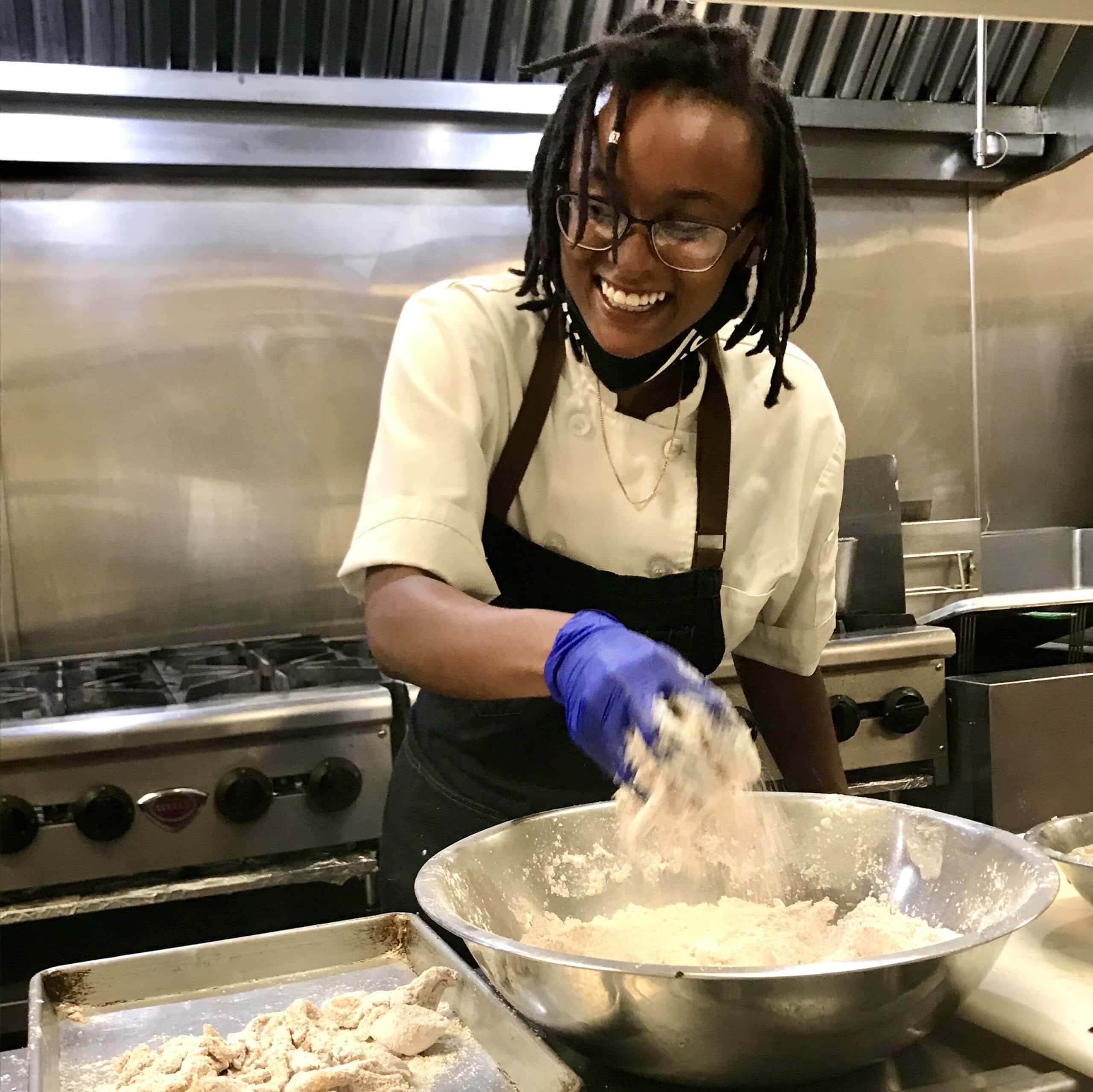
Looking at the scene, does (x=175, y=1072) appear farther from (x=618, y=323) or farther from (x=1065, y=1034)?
(x=618, y=323)

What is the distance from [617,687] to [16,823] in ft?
3.75

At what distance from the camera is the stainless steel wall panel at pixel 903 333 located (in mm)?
2602

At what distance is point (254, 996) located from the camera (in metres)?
0.79

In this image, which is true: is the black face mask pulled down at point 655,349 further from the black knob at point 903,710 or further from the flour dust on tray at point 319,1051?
the black knob at point 903,710

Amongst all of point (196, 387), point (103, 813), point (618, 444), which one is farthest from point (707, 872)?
point (196, 387)

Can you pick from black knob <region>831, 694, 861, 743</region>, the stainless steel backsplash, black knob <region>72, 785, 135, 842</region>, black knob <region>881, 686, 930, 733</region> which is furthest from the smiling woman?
the stainless steel backsplash

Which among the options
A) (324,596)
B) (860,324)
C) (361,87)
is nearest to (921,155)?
(860,324)

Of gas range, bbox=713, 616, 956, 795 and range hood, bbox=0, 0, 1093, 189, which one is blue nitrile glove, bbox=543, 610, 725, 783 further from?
range hood, bbox=0, 0, 1093, 189

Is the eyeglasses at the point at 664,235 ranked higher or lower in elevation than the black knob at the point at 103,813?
higher

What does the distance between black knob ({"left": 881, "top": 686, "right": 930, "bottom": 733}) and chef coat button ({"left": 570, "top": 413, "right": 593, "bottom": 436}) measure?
1057mm

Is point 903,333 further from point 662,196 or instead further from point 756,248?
point 662,196

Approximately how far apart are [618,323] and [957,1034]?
0.66 m

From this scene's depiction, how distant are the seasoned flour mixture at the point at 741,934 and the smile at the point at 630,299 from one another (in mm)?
537

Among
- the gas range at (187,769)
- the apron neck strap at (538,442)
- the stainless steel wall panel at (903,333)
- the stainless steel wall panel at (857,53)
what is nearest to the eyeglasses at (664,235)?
the apron neck strap at (538,442)
